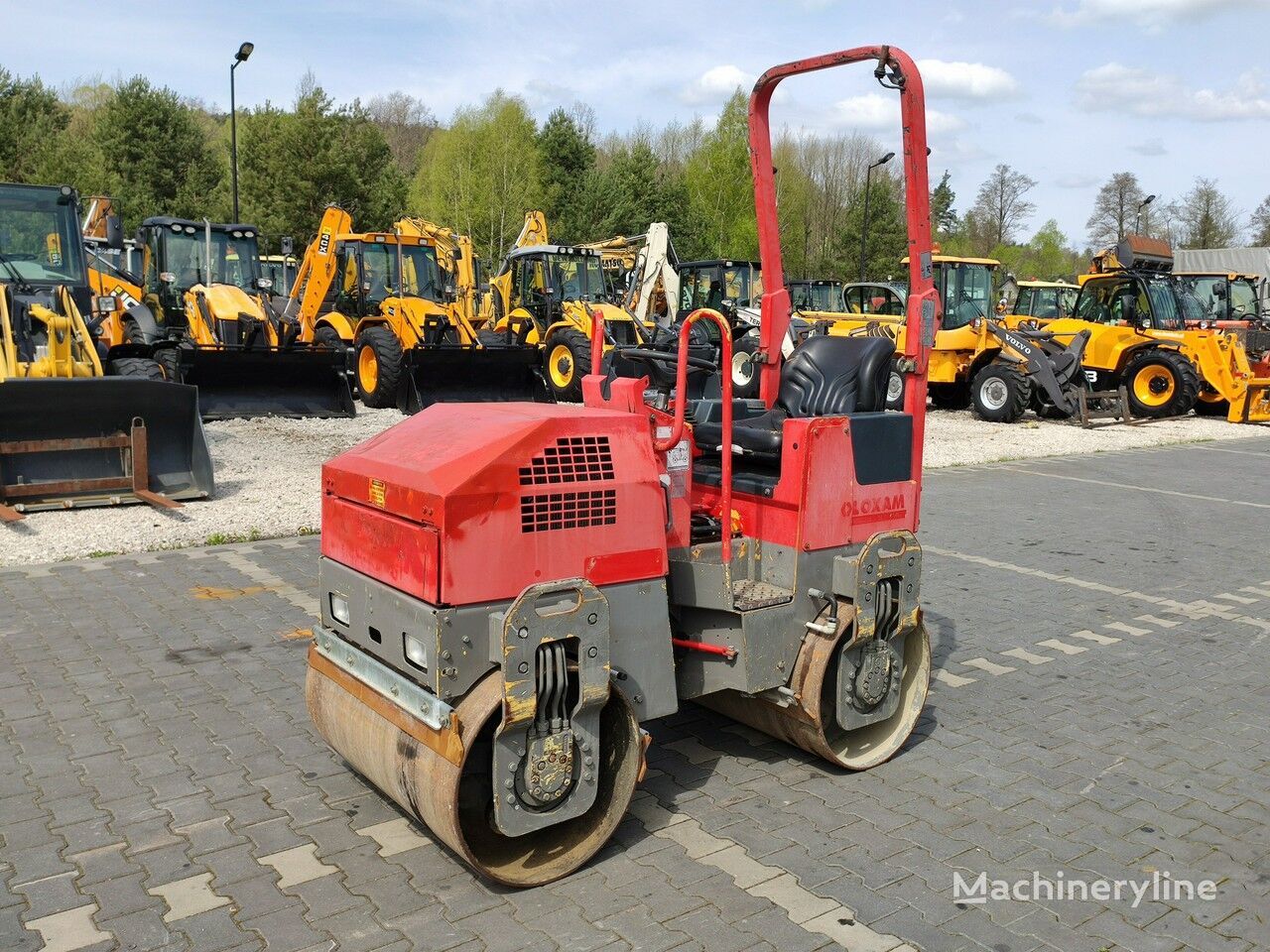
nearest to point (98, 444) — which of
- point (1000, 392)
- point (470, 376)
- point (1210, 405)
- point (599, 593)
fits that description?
point (599, 593)

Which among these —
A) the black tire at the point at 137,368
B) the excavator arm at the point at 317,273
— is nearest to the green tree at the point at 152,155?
the excavator arm at the point at 317,273

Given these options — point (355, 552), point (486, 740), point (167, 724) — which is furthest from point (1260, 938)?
point (167, 724)

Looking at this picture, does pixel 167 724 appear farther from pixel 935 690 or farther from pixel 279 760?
pixel 935 690

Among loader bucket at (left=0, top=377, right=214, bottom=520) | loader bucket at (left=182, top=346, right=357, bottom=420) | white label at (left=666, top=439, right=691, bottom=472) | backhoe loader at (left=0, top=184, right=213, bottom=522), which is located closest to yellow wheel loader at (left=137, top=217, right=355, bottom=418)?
loader bucket at (left=182, top=346, right=357, bottom=420)

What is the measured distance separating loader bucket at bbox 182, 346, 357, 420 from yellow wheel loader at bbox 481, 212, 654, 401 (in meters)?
3.39

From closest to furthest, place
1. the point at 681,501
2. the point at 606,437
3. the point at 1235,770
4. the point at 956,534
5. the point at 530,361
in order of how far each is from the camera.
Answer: the point at 606,437 → the point at 681,501 → the point at 1235,770 → the point at 956,534 → the point at 530,361

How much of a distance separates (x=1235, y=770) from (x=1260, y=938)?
4.64 ft

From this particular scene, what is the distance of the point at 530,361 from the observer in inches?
629

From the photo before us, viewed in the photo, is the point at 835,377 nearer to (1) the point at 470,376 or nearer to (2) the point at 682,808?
(2) the point at 682,808

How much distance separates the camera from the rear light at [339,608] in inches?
151

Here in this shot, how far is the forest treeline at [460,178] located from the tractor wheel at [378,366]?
1403 centimetres

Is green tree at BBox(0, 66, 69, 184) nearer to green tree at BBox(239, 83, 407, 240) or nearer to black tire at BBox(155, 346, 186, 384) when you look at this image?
green tree at BBox(239, 83, 407, 240)

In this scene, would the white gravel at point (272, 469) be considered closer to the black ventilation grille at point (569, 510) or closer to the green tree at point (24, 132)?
the black ventilation grille at point (569, 510)

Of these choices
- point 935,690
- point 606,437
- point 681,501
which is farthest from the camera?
point 935,690
